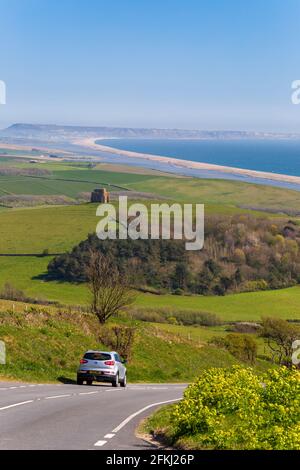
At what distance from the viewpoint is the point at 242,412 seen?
58.3ft

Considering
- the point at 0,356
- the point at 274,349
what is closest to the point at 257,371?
the point at 274,349

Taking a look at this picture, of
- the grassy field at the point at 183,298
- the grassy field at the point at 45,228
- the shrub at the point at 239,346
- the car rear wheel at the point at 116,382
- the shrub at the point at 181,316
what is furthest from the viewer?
the grassy field at the point at 45,228

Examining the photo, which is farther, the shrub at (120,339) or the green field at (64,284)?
the green field at (64,284)

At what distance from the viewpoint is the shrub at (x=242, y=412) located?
15.5m

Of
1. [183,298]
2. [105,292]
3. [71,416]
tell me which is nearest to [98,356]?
[71,416]

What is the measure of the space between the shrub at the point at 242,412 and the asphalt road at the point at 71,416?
1.19 m

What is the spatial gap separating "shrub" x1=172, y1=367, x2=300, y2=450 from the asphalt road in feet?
3.92

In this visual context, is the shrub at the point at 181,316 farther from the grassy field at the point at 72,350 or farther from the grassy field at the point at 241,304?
the grassy field at the point at 72,350

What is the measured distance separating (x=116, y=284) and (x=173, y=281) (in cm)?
8650

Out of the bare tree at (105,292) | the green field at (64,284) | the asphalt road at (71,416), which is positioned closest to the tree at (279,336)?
the green field at (64,284)

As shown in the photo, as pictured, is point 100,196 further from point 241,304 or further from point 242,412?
point 242,412

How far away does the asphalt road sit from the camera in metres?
17.4

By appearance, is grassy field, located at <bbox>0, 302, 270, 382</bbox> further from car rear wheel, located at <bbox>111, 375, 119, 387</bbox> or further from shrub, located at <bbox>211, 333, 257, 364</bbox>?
shrub, located at <bbox>211, 333, 257, 364</bbox>
